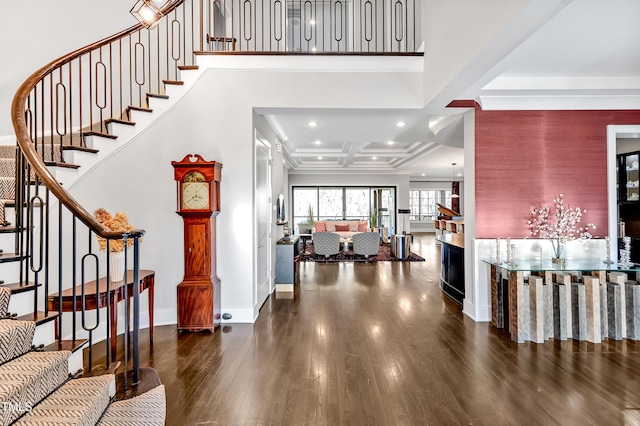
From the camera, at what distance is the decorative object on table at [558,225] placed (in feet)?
12.7

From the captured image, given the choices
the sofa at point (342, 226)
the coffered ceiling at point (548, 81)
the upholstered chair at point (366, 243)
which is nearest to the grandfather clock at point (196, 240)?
the coffered ceiling at point (548, 81)

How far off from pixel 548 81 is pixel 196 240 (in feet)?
14.3

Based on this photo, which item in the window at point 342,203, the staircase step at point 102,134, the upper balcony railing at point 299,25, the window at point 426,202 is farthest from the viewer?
the window at point 426,202

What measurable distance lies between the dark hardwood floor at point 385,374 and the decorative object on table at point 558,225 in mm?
1146

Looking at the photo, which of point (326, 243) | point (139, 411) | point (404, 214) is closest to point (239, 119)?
point (139, 411)

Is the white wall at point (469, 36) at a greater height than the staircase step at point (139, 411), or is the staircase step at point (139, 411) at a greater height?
the white wall at point (469, 36)

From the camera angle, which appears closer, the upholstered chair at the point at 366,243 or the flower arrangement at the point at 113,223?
the flower arrangement at the point at 113,223

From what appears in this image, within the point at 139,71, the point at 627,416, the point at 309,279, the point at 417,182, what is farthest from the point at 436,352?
the point at 417,182

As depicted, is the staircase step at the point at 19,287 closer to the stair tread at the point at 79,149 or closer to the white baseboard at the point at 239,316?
the stair tread at the point at 79,149

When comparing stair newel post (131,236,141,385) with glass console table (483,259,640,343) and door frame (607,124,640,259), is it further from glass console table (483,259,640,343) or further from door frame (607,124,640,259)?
door frame (607,124,640,259)

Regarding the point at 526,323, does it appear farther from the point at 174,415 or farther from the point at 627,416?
the point at 174,415

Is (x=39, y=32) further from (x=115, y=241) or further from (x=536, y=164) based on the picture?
(x=536, y=164)

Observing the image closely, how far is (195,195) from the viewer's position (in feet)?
12.2

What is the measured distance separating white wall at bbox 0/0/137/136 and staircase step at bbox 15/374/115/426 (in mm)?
3637
